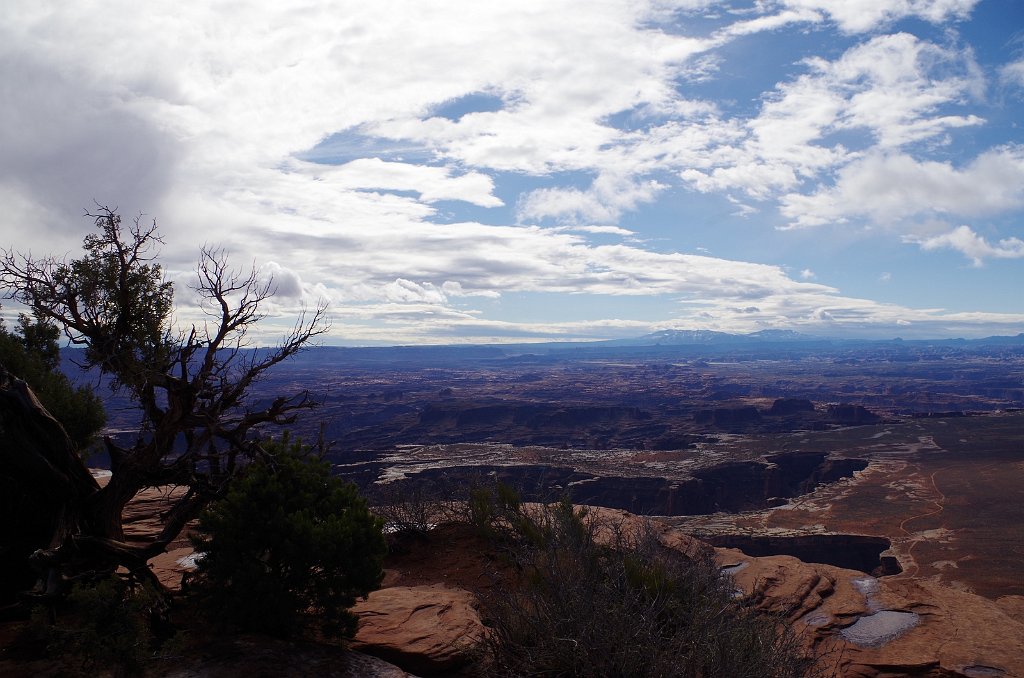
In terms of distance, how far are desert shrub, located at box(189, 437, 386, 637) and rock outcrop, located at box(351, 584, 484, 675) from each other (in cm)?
72

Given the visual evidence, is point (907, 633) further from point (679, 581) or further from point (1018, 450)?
point (1018, 450)

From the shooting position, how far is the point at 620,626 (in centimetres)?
693

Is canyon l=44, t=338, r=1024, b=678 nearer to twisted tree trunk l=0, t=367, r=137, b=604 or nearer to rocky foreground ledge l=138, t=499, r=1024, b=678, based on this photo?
rocky foreground ledge l=138, t=499, r=1024, b=678

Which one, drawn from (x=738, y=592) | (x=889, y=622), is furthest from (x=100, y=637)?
(x=889, y=622)

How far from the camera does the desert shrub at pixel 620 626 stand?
6.71m

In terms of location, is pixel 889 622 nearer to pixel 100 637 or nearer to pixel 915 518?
pixel 100 637

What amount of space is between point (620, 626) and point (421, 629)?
3585mm

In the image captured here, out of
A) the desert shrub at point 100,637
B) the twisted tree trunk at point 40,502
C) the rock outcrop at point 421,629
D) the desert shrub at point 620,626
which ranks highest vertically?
the twisted tree trunk at point 40,502

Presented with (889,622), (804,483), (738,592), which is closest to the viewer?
(889,622)

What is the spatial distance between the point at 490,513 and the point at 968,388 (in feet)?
581

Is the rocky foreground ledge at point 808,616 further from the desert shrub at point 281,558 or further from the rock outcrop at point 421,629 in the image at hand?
the desert shrub at point 281,558

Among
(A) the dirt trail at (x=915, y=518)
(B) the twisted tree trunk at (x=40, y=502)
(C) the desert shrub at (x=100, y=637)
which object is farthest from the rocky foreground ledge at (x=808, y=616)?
(A) the dirt trail at (x=915, y=518)

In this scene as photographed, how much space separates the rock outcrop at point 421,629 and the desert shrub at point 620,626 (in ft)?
1.92

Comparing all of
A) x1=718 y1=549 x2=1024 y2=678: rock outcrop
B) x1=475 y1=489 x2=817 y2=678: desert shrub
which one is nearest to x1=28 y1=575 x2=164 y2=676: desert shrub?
x1=475 y1=489 x2=817 y2=678: desert shrub
